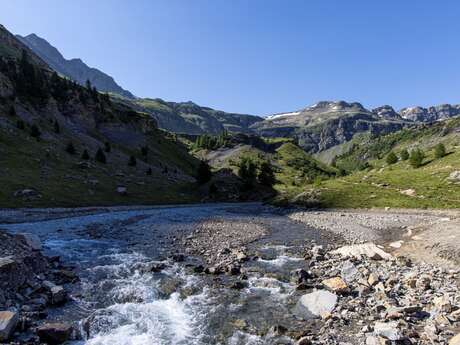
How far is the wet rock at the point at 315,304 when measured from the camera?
20500 mm

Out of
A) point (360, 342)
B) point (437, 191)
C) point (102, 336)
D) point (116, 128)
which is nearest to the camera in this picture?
point (360, 342)

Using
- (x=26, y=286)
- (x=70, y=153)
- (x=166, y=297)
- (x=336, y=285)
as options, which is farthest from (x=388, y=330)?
(x=70, y=153)

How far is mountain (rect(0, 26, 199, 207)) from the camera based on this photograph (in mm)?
80438

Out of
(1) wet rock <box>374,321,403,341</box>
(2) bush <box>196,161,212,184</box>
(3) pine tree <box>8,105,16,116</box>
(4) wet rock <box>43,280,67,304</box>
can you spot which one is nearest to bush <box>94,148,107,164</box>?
(3) pine tree <box>8,105,16,116</box>

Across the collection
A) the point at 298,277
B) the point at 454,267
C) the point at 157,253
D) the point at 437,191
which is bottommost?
the point at 157,253

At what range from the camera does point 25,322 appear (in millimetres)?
17531

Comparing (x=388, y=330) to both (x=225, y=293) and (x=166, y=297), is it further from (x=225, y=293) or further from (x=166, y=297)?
(x=166, y=297)

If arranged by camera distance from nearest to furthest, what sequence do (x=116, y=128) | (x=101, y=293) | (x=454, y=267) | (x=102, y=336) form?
(x=102, y=336) → (x=101, y=293) → (x=454, y=267) → (x=116, y=128)

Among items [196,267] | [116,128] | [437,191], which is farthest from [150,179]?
[196,267]

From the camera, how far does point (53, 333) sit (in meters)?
16.8

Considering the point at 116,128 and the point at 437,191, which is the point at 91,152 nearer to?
the point at 116,128

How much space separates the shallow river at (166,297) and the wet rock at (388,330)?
4188 millimetres

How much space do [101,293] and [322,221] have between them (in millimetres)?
44123

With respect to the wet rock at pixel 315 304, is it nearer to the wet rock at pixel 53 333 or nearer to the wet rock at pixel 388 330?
the wet rock at pixel 388 330
